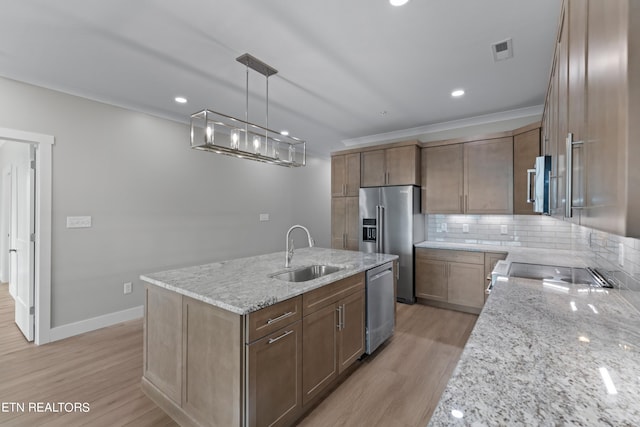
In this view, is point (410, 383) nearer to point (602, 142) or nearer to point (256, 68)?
point (602, 142)

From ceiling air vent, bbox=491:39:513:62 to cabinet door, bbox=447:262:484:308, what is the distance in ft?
8.02

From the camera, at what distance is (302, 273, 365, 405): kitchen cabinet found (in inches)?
75.4

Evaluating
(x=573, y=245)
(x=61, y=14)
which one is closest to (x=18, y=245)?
(x=61, y=14)

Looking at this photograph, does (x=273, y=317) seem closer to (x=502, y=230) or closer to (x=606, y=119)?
(x=606, y=119)

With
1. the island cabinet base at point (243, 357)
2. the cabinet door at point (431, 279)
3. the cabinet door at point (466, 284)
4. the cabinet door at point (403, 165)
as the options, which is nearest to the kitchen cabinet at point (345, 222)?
the cabinet door at point (403, 165)

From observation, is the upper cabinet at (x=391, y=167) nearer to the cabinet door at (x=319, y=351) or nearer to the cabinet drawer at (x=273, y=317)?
the cabinet door at (x=319, y=351)

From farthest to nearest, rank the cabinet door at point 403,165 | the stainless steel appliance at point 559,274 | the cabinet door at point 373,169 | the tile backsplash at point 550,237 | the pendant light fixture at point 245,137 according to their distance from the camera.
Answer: the cabinet door at point 373,169 → the cabinet door at point 403,165 → the pendant light fixture at point 245,137 → the stainless steel appliance at point 559,274 → the tile backsplash at point 550,237

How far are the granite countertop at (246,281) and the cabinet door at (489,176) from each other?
76.8 inches

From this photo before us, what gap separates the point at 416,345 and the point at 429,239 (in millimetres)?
2068

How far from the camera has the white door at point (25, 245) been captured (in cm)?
299

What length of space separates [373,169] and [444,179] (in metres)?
1.08

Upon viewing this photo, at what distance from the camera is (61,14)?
195 centimetres

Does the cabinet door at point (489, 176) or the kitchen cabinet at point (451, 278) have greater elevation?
the cabinet door at point (489, 176)

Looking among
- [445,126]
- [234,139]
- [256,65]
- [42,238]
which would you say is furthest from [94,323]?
[445,126]
